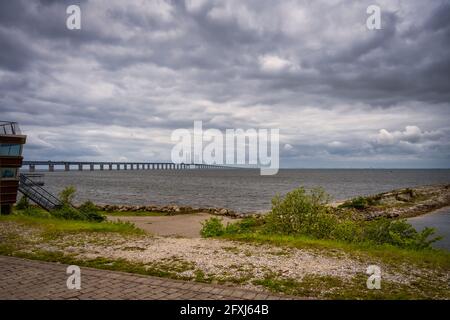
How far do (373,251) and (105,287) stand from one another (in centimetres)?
997

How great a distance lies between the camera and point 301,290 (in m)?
7.85

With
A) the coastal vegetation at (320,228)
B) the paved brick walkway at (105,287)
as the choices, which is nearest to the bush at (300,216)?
the coastal vegetation at (320,228)

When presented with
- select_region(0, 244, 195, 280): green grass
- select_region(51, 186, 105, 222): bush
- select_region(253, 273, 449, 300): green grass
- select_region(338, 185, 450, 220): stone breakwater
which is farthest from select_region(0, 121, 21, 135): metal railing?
select_region(338, 185, 450, 220): stone breakwater

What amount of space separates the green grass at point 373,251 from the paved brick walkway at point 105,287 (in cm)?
590

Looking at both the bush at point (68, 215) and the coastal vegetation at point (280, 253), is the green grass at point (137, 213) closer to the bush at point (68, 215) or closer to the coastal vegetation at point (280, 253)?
the bush at point (68, 215)

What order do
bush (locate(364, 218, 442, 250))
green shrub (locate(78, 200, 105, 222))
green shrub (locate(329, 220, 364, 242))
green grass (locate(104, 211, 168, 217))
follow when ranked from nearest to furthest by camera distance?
bush (locate(364, 218, 442, 250)) < green shrub (locate(329, 220, 364, 242)) < green shrub (locate(78, 200, 105, 222)) < green grass (locate(104, 211, 168, 217))

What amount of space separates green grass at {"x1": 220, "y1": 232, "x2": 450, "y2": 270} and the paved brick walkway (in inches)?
232

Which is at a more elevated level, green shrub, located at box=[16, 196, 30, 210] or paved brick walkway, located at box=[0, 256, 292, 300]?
paved brick walkway, located at box=[0, 256, 292, 300]

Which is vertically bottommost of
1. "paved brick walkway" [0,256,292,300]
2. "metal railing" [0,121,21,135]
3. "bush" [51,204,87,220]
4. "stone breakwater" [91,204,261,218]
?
"stone breakwater" [91,204,261,218]

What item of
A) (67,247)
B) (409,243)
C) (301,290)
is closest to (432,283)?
(301,290)

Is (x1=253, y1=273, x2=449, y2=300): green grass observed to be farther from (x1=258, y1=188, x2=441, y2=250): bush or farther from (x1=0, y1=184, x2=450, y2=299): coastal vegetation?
(x1=258, y1=188, x2=441, y2=250): bush

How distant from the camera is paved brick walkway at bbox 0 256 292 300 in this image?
7.38 metres
